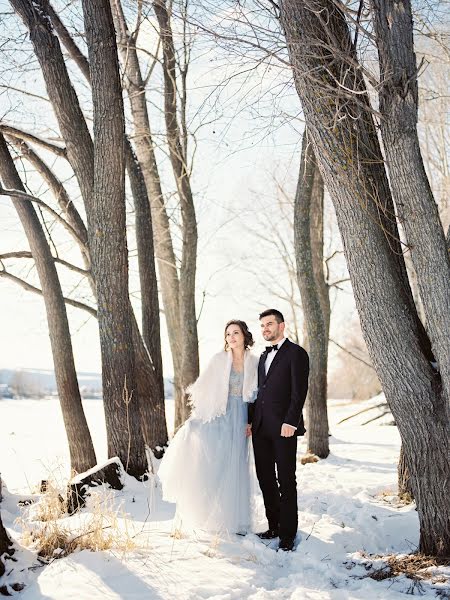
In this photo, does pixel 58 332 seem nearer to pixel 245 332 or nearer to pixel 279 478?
pixel 245 332

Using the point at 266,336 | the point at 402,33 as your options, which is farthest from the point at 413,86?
the point at 266,336

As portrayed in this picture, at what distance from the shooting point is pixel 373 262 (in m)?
4.19

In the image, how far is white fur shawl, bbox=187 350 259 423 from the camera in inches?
206

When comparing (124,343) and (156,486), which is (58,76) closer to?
(124,343)

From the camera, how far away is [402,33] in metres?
4.00

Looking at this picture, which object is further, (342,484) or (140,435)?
(342,484)

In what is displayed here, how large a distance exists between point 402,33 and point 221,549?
375 centimetres

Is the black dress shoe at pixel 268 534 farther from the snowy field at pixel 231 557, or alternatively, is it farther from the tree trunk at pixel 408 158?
the tree trunk at pixel 408 158

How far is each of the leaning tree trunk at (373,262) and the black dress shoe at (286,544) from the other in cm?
96

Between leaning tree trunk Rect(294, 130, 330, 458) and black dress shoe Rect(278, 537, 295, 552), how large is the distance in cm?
536

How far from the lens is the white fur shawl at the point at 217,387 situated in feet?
17.2

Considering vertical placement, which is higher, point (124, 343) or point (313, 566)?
point (124, 343)

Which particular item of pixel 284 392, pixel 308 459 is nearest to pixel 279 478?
pixel 284 392

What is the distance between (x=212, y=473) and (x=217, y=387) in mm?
713
